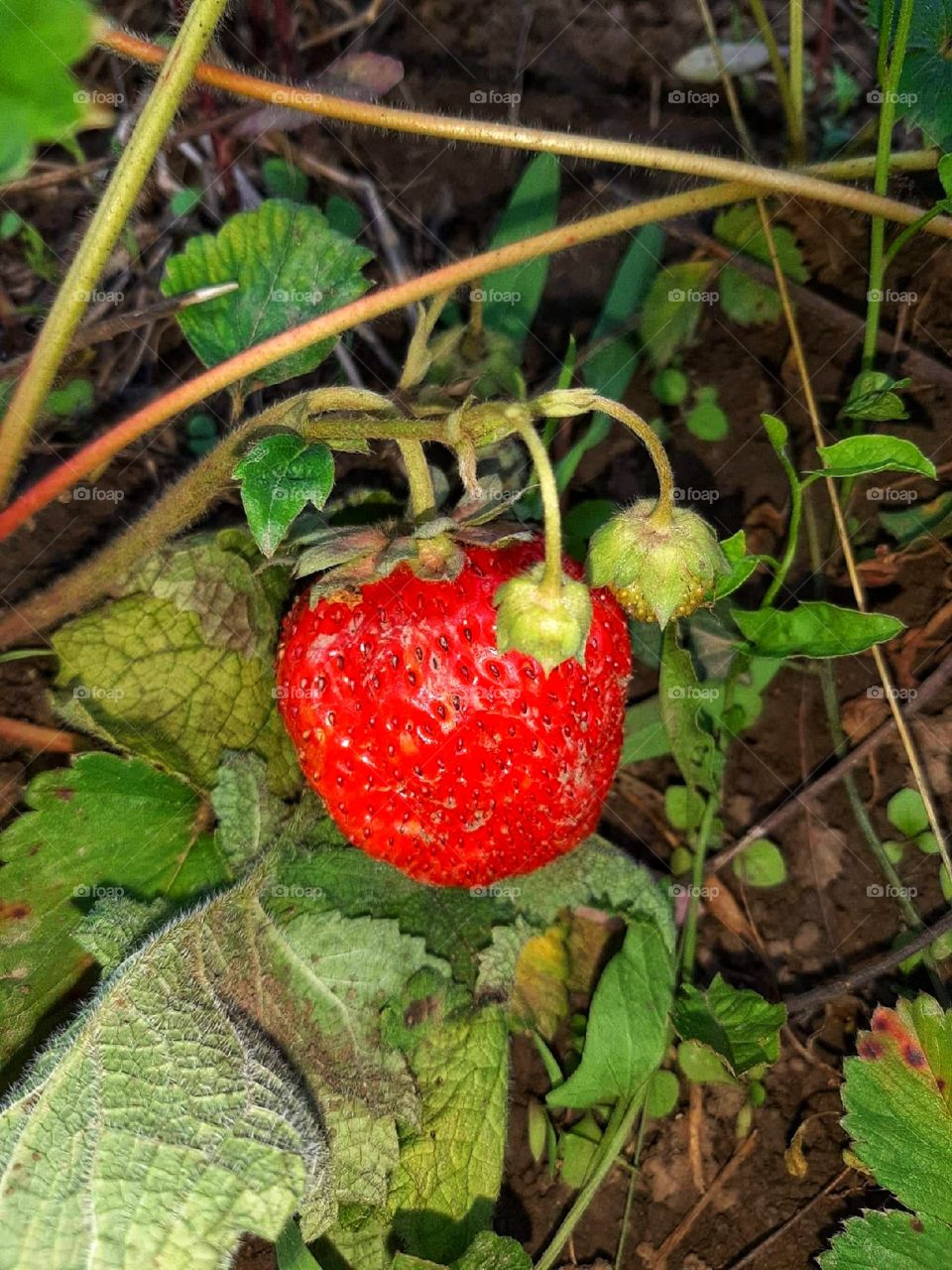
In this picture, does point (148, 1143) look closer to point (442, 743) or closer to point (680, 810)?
point (442, 743)

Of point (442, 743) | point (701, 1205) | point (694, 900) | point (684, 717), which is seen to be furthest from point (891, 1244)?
point (442, 743)

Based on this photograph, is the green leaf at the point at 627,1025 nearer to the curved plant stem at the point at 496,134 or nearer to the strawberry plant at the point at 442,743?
the strawberry plant at the point at 442,743

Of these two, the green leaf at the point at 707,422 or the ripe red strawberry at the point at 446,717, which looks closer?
the ripe red strawberry at the point at 446,717

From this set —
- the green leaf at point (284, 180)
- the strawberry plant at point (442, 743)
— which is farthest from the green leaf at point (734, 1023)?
the green leaf at point (284, 180)

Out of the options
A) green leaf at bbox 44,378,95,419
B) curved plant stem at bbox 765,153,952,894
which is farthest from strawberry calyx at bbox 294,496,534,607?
green leaf at bbox 44,378,95,419

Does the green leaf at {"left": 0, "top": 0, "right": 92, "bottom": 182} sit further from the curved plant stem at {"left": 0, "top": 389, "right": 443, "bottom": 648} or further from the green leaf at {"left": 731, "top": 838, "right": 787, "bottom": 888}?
the green leaf at {"left": 731, "top": 838, "right": 787, "bottom": 888}

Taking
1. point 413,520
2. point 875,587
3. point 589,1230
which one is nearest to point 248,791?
point 413,520
